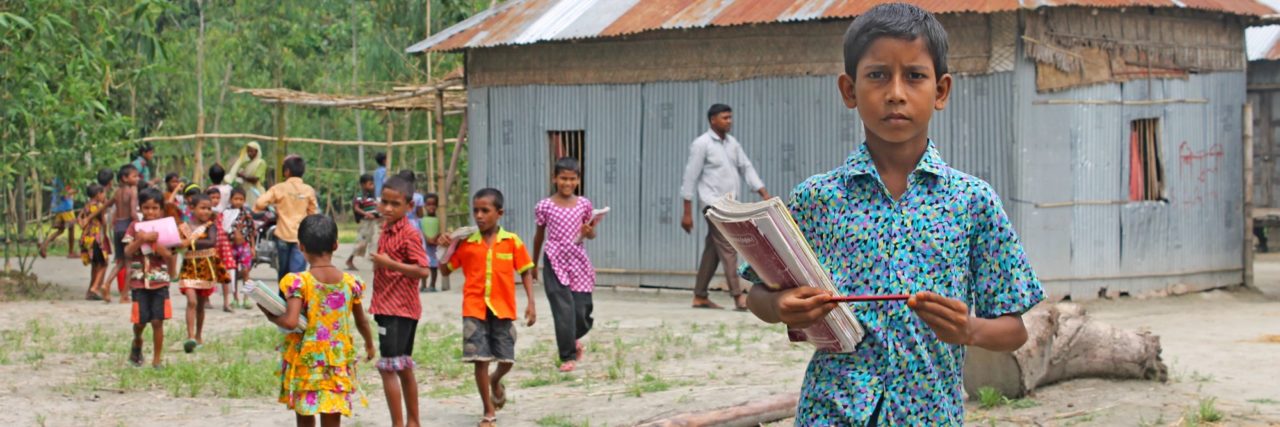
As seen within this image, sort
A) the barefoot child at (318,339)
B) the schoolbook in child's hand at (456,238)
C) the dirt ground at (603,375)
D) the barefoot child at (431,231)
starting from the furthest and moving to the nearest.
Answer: the barefoot child at (431,231)
the schoolbook in child's hand at (456,238)
the dirt ground at (603,375)
the barefoot child at (318,339)

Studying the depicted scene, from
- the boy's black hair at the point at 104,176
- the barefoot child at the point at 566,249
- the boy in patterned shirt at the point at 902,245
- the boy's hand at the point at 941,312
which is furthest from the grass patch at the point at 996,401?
the boy's black hair at the point at 104,176

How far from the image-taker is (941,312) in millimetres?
3047

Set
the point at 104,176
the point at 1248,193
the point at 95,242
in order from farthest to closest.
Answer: the point at 104,176 → the point at 95,242 → the point at 1248,193

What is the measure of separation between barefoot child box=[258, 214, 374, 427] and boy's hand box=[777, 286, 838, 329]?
3.94 metres

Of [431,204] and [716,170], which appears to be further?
[431,204]

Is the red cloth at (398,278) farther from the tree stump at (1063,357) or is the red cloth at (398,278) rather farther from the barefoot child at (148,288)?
the barefoot child at (148,288)

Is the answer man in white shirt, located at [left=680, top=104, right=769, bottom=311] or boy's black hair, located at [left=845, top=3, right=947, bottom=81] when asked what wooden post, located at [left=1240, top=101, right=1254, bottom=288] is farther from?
boy's black hair, located at [left=845, top=3, right=947, bottom=81]

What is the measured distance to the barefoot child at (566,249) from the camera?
944cm

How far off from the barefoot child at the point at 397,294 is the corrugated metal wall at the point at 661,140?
7.28m

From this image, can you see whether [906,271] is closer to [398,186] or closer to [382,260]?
[382,260]

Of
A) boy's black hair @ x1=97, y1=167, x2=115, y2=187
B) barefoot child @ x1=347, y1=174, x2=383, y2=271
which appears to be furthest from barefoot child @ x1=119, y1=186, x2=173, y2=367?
Result: barefoot child @ x1=347, y1=174, x2=383, y2=271

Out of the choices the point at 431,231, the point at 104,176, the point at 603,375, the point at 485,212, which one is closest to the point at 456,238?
the point at 485,212

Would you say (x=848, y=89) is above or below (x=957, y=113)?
below

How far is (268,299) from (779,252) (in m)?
3.82
